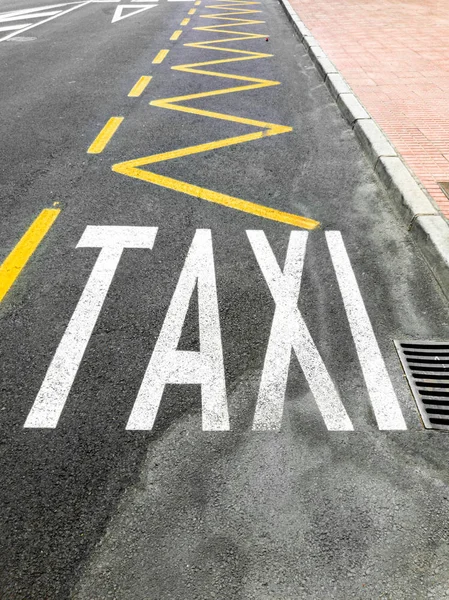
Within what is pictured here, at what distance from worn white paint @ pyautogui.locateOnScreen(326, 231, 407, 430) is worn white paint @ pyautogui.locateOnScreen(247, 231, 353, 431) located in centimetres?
25

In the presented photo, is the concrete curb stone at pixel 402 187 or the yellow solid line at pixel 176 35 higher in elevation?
the yellow solid line at pixel 176 35

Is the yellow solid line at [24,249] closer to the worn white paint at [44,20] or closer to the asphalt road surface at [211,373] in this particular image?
the asphalt road surface at [211,373]

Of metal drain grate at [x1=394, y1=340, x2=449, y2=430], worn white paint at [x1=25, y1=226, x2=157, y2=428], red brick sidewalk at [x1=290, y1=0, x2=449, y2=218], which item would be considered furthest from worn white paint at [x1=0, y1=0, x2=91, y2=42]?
metal drain grate at [x1=394, y1=340, x2=449, y2=430]

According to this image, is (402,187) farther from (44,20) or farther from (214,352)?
(44,20)

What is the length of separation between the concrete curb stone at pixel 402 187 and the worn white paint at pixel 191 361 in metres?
1.93

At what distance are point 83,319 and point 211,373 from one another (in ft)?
3.76

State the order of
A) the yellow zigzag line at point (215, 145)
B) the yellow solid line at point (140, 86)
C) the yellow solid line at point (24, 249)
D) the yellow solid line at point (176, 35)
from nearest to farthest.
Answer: the yellow solid line at point (24, 249) → the yellow zigzag line at point (215, 145) → the yellow solid line at point (140, 86) → the yellow solid line at point (176, 35)

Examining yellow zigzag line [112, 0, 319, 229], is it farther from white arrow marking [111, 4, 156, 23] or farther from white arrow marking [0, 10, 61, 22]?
white arrow marking [0, 10, 61, 22]

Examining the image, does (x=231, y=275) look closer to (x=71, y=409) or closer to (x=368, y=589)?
(x=71, y=409)

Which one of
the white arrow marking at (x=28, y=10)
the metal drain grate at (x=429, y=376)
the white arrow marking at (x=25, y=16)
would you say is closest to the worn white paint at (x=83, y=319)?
the metal drain grate at (x=429, y=376)

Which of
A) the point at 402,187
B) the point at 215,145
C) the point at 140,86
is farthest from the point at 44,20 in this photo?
the point at 402,187

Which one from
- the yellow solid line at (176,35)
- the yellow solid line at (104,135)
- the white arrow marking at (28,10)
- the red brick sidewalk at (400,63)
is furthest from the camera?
the white arrow marking at (28,10)

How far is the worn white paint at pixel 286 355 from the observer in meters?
3.38

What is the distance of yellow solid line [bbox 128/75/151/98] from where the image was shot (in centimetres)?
947
